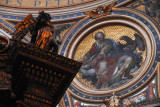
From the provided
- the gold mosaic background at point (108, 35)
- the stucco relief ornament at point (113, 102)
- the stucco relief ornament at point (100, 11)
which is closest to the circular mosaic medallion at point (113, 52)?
the gold mosaic background at point (108, 35)

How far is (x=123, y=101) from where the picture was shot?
1052 cm

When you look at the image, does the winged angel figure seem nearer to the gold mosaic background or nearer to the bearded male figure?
the bearded male figure

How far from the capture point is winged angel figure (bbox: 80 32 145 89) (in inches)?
447

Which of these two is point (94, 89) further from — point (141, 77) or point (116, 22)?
point (116, 22)

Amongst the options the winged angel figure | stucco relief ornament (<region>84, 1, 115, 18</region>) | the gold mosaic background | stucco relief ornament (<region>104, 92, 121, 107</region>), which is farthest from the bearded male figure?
stucco relief ornament (<region>104, 92, 121, 107</region>)

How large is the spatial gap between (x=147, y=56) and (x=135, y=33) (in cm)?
126

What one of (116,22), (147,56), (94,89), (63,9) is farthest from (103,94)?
(63,9)

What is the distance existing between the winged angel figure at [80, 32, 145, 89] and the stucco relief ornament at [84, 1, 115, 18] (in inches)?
34.5

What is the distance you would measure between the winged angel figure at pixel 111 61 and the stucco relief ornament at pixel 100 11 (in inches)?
34.5

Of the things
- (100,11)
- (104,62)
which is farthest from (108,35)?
(104,62)

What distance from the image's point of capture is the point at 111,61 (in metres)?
11.9

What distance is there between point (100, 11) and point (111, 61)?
2.34 metres

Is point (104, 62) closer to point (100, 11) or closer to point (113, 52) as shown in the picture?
point (113, 52)

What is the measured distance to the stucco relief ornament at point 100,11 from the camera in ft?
41.9
